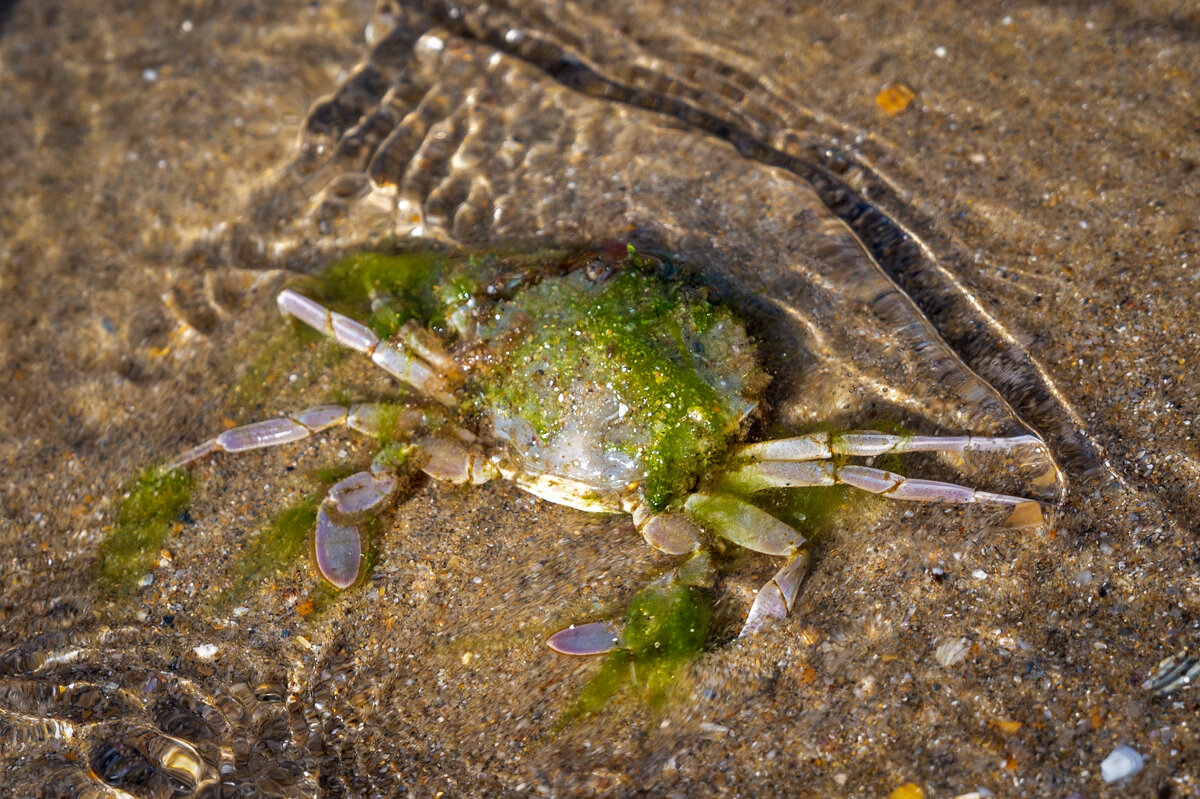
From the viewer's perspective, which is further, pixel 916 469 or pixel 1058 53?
pixel 1058 53

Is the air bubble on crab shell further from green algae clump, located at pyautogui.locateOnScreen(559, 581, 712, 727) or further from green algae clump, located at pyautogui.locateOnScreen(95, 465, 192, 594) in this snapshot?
green algae clump, located at pyautogui.locateOnScreen(559, 581, 712, 727)

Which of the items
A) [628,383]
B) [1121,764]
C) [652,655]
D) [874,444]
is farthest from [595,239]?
[1121,764]

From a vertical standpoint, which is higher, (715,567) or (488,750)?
(715,567)

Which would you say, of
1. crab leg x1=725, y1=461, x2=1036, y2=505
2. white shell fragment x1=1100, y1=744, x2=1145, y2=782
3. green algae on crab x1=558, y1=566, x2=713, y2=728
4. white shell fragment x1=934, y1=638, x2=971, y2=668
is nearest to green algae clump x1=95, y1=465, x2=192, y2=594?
green algae on crab x1=558, y1=566, x2=713, y2=728

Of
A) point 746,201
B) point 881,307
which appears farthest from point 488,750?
point 746,201

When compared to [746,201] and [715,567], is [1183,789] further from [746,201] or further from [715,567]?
[746,201]

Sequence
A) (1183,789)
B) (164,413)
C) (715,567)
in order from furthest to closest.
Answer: (164,413), (715,567), (1183,789)

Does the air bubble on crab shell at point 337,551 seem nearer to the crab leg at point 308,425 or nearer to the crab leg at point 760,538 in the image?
the crab leg at point 308,425
